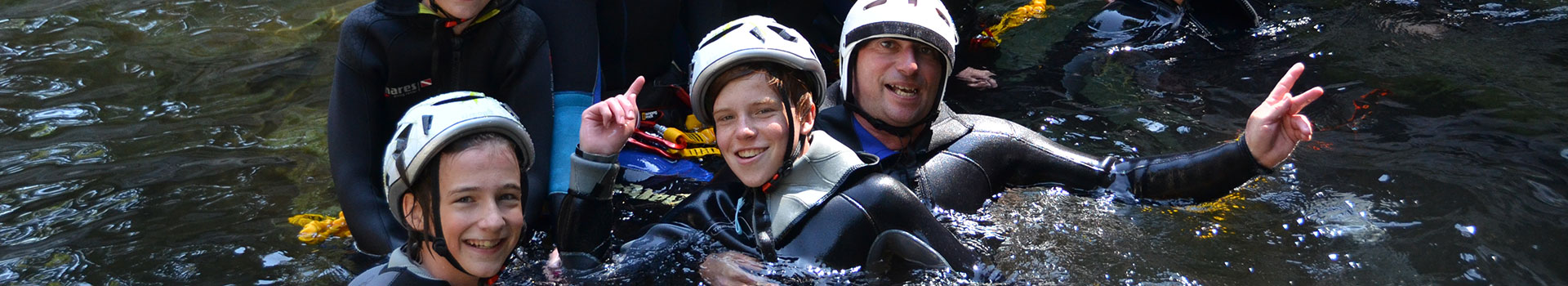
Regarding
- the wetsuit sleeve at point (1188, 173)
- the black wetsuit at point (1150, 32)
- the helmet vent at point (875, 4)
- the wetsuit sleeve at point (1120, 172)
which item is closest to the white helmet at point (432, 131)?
the helmet vent at point (875, 4)

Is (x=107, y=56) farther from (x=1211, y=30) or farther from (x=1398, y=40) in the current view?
(x=1398, y=40)

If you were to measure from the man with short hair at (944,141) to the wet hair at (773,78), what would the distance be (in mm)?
572

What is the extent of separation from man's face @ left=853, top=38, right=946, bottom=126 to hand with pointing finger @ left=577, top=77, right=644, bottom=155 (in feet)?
2.88

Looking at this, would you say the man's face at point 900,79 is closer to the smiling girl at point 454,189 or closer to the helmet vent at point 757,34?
the helmet vent at point 757,34

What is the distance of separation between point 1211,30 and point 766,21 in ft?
12.4

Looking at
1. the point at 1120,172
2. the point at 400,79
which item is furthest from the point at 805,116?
the point at 400,79

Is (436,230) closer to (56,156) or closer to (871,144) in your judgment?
(871,144)

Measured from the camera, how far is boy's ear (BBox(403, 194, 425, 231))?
10.5 feet

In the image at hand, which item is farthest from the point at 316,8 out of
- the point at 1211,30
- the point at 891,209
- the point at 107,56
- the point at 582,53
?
the point at 891,209

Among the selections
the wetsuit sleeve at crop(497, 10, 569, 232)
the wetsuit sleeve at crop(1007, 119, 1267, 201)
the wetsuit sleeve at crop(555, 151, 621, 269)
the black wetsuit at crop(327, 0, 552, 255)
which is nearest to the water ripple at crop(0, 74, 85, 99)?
the black wetsuit at crop(327, 0, 552, 255)

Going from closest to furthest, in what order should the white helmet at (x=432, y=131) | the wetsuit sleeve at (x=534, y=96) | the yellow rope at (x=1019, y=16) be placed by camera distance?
the white helmet at (x=432, y=131) < the wetsuit sleeve at (x=534, y=96) < the yellow rope at (x=1019, y=16)

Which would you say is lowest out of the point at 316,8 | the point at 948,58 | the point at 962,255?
the point at 316,8

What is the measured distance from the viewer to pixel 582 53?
15.5 feet

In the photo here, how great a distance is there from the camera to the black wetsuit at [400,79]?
4.15 meters
